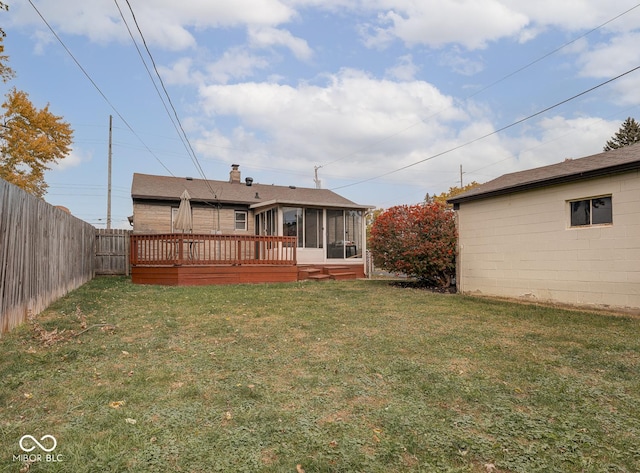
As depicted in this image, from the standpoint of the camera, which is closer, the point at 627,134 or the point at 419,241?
the point at 419,241

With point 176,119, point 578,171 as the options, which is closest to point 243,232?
point 176,119

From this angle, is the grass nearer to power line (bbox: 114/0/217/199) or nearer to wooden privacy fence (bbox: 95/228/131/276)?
power line (bbox: 114/0/217/199)

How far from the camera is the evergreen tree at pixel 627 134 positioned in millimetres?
34469

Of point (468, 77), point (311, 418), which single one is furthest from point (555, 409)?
point (468, 77)

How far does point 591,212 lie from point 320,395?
7239 millimetres

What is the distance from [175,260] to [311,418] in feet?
30.3

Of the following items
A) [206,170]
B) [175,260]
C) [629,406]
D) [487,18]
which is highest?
[487,18]

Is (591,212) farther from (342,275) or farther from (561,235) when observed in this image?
(342,275)

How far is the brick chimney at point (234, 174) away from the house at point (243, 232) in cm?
5

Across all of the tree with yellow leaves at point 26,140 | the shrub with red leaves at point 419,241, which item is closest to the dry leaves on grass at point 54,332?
the shrub with red leaves at point 419,241

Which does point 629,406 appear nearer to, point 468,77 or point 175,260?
point 175,260

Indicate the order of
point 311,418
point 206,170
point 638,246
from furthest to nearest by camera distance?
1. point 206,170
2. point 638,246
3. point 311,418

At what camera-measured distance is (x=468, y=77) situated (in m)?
14.5

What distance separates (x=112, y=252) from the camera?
13.9 meters
